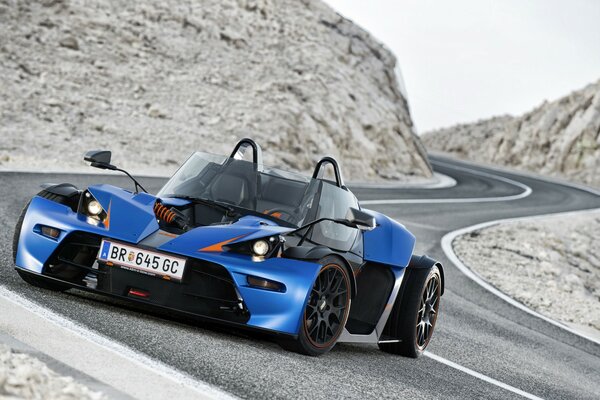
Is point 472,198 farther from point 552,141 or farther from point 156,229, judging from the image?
point 552,141

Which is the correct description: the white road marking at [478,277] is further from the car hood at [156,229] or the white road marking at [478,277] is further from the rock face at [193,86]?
the rock face at [193,86]

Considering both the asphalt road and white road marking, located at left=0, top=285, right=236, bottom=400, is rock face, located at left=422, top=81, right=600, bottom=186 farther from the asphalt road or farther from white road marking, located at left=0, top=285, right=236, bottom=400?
white road marking, located at left=0, top=285, right=236, bottom=400

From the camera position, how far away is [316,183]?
22.5 ft

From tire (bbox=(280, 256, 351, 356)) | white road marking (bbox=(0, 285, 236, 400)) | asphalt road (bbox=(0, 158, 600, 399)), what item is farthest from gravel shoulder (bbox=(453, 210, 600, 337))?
white road marking (bbox=(0, 285, 236, 400))

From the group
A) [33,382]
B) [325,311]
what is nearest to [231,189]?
[325,311]

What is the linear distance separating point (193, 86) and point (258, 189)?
77.5 feet

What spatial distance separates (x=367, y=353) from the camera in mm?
6871

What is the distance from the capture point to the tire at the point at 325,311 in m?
5.66

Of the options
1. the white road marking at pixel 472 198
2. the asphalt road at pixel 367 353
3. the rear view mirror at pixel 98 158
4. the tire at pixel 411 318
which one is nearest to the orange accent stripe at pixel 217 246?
the asphalt road at pixel 367 353

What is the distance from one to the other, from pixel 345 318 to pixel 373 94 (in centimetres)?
3028

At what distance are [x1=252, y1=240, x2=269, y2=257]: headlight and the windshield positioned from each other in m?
0.92

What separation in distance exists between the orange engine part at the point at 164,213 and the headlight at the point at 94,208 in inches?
14.8

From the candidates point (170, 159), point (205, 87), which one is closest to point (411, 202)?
point (170, 159)

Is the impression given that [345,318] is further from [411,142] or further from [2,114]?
[411,142]
